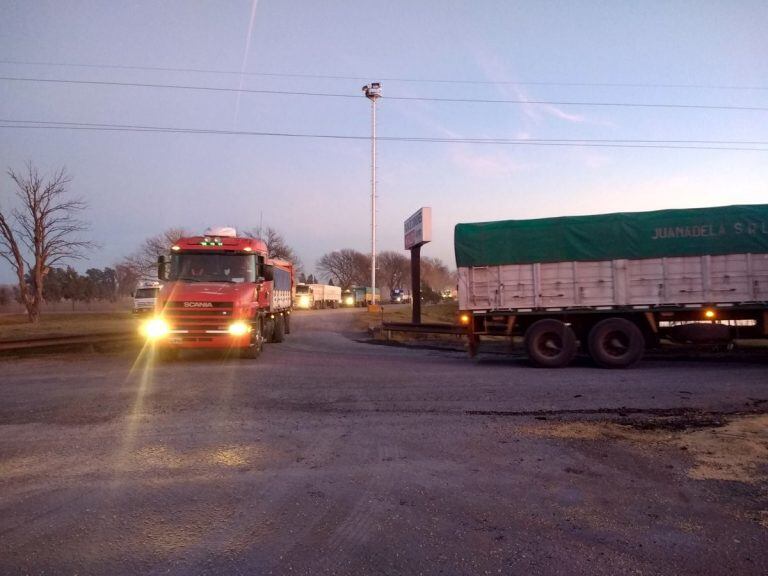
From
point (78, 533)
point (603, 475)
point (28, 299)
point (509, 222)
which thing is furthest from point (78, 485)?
point (28, 299)

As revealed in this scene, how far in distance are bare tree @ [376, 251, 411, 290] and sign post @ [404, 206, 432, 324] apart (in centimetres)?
9609

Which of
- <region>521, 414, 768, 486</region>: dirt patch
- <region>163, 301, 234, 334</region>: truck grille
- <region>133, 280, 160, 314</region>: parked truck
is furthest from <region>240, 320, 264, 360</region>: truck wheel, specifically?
<region>133, 280, 160, 314</region>: parked truck

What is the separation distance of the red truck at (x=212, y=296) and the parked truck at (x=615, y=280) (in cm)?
561

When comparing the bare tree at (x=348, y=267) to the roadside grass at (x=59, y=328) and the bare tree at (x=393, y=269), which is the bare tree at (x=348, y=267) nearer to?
the bare tree at (x=393, y=269)

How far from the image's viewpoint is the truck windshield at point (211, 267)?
14.0 m

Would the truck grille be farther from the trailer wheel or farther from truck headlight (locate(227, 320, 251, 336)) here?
the trailer wheel

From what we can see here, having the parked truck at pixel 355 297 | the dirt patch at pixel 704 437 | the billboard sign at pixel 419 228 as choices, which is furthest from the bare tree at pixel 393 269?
the dirt patch at pixel 704 437

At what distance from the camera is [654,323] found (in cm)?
1245

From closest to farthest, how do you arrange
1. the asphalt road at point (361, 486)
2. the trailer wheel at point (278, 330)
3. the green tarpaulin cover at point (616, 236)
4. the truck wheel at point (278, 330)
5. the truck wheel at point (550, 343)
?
the asphalt road at point (361, 486) → the green tarpaulin cover at point (616, 236) → the truck wheel at point (550, 343) → the trailer wheel at point (278, 330) → the truck wheel at point (278, 330)

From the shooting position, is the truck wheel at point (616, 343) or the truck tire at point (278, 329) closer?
the truck wheel at point (616, 343)

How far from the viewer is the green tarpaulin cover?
11.9 meters

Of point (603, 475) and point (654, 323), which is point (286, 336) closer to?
point (654, 323)

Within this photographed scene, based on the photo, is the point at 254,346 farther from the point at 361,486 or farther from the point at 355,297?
the point at 355,297

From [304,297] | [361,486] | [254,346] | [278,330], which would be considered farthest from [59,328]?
[361,486]
